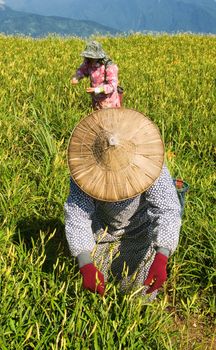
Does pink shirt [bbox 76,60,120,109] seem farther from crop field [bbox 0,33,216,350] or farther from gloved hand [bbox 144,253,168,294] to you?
gloved hand [bbox 144,253,168,294]

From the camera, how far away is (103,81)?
4.89 metres

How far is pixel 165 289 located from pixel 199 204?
0.83 meters

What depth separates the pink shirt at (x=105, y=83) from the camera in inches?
186

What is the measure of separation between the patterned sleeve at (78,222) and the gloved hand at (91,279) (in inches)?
5.5

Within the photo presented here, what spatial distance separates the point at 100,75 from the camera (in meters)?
4.93

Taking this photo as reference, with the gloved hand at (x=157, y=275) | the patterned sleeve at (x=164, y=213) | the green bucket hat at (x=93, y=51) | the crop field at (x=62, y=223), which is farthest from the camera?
the green bucket hat at (x=93, y=51)

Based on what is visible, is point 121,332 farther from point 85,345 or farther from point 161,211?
point 161,211

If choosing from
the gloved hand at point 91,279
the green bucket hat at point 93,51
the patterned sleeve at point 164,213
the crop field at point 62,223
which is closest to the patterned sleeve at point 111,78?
the green bucket hat at point 93,51

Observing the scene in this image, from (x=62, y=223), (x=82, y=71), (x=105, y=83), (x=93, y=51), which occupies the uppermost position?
(x=93, y=51)

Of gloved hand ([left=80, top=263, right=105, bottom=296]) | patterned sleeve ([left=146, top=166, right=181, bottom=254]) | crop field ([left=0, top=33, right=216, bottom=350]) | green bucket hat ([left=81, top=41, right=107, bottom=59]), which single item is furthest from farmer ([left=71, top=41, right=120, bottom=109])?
gloved hand ([left=80, top=263, right=105, bottom=296])

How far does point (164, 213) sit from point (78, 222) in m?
0.43

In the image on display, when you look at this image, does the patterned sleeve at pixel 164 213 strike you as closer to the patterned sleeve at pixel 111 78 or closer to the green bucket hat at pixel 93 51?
the patterned sleeve at pixel 111 78

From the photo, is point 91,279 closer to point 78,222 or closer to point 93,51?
point 78,222

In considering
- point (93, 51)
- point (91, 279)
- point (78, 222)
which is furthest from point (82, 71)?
point (91, 279)
